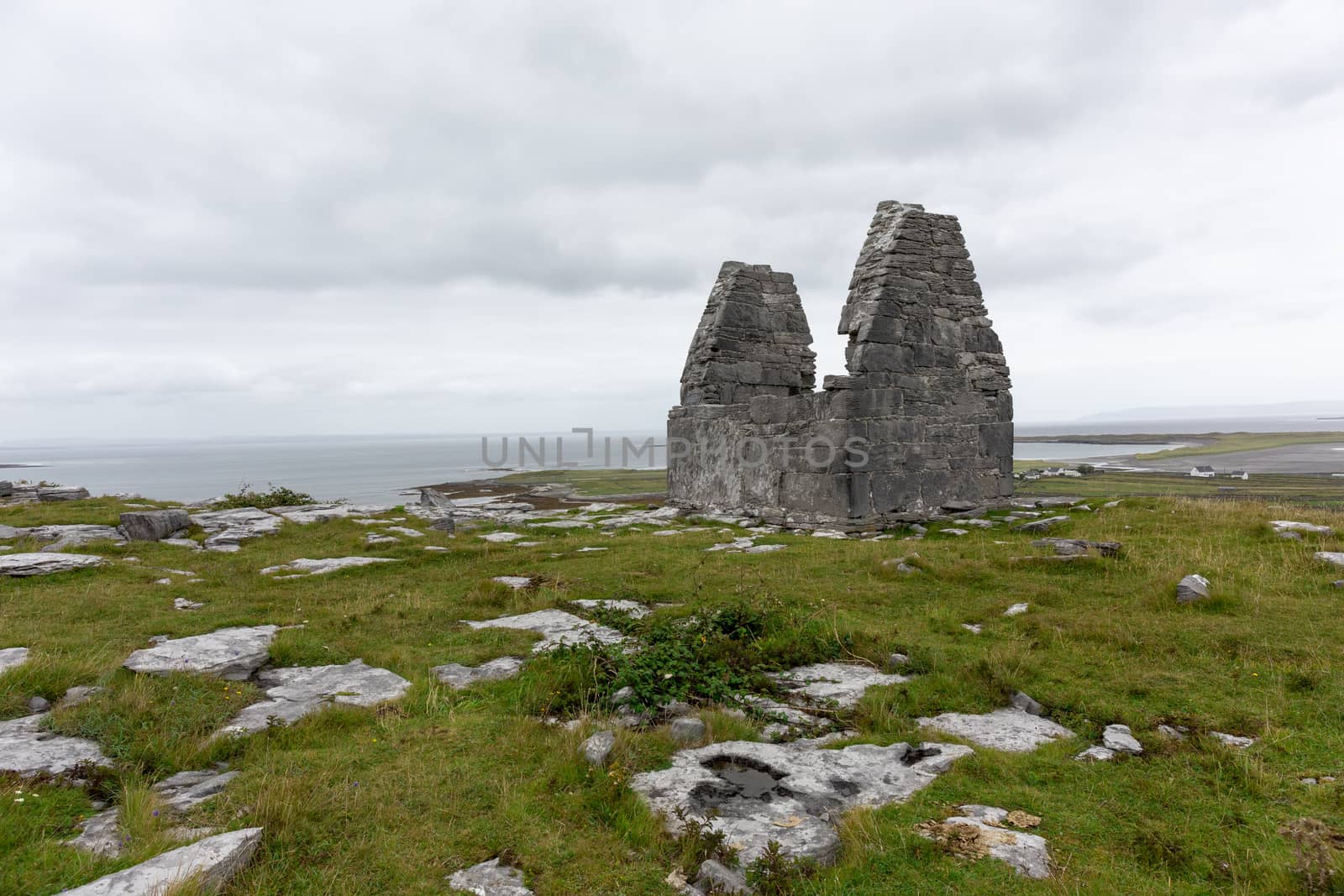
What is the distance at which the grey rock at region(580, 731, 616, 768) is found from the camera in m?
4.21

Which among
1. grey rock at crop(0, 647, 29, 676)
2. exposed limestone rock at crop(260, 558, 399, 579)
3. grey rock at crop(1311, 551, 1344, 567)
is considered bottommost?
exposed limestone rock at crop(260, 558, 399, 579)

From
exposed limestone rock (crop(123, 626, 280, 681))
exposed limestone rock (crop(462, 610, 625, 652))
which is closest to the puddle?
exposed limestone rock (crop(462, 610, 625, 652))

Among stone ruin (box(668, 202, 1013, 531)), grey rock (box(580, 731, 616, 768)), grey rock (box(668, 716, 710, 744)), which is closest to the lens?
grey rock (box(580, 731, 616, 768))

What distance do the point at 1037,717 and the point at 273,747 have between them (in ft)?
17.4

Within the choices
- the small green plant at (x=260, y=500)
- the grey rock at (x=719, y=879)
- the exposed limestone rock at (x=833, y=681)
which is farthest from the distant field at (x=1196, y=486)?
the grey rock at (x=719, y=879)

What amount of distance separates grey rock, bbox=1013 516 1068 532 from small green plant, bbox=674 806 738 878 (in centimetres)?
1125

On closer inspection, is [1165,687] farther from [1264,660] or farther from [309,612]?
[309,612]

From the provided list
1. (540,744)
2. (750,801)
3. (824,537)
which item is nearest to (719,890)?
(750,801)

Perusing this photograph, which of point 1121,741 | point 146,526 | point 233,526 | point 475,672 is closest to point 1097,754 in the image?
point 1121,741

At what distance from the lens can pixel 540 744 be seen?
4.51 metres

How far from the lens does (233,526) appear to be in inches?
578

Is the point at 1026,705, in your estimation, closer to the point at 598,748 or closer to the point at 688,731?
the point at 688,731

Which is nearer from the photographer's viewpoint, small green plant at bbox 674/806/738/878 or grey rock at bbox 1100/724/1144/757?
small green plant at bbox 674/806/738/878

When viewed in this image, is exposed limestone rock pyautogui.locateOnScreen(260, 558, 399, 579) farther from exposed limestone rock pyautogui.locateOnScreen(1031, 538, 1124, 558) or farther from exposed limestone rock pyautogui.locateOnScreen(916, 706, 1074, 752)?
exposed limestone rock pyautogui.locateOnScreen(1031, 538, 1124, 558)
